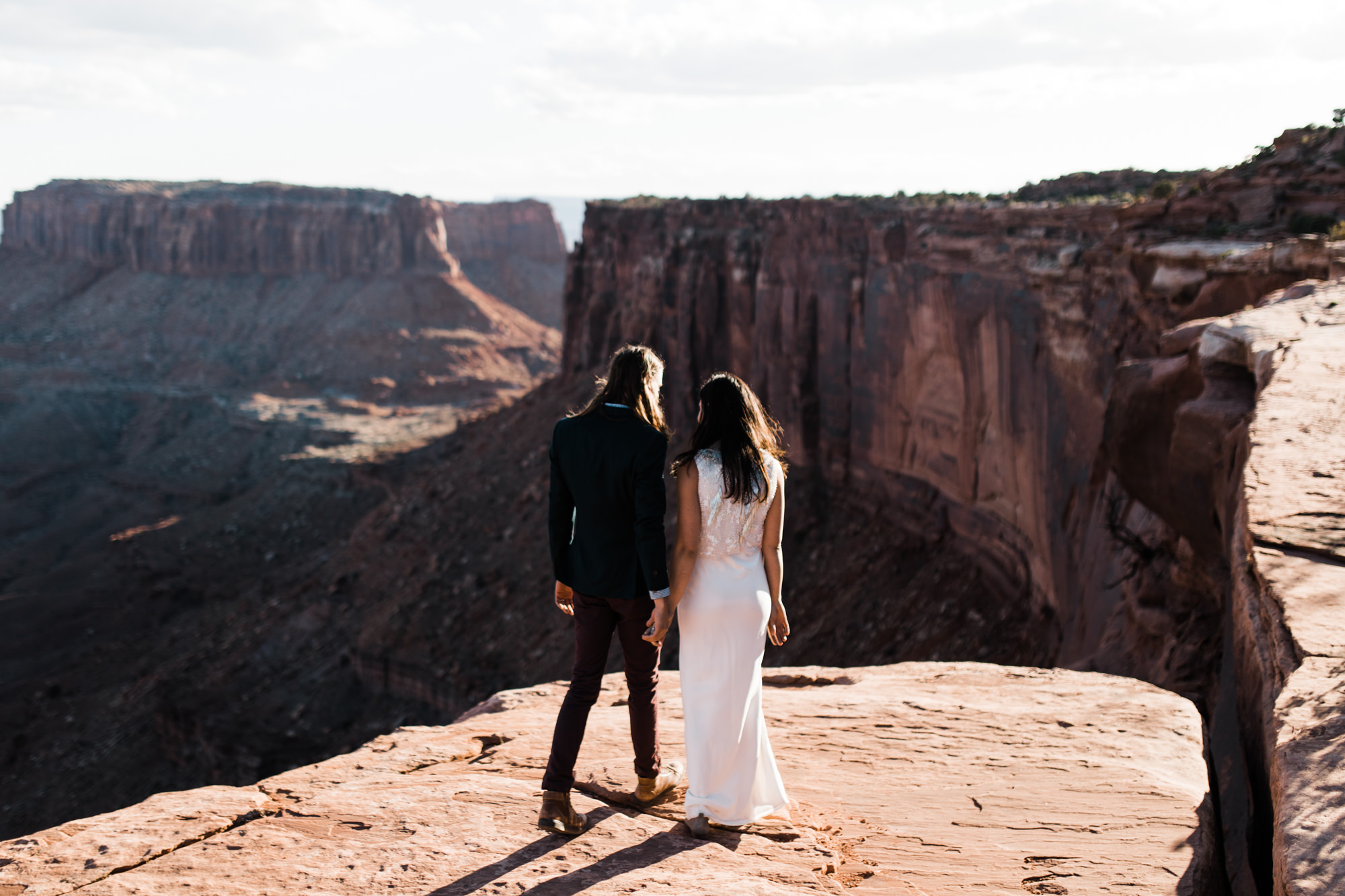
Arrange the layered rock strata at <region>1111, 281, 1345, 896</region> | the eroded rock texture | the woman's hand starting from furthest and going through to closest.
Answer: the eroded rock texture, the woman's hand, the layered rock strata at <region>1111, 281, 1345, 896</region>

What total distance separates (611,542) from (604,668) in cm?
62

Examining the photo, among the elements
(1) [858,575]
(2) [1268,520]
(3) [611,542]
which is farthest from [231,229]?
(2) [1268,520]

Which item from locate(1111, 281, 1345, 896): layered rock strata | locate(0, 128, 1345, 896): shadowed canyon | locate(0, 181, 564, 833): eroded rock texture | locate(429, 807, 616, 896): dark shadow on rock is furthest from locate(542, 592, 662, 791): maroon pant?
locate(0, 181, 564, 833): eroded rock texture

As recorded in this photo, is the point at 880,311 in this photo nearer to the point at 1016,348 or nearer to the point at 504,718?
the point at 1016,348

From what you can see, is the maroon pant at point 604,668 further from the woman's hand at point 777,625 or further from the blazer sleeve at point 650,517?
the woman's hand at point 777,625

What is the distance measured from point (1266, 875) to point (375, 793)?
4007mm

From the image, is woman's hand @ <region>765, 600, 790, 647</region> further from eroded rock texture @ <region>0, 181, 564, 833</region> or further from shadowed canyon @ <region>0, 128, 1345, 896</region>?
eroded rock texture @ <region>0, 181, 564, 833</region>

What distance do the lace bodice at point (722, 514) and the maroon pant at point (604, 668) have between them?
44 cm

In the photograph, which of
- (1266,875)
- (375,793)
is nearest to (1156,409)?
(1266,875)

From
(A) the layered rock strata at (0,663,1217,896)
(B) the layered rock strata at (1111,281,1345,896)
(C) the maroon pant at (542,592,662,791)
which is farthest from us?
(C) the maroon pant at (542,592,662,791)

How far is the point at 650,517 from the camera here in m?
4.57

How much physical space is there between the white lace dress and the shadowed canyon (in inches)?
10.4

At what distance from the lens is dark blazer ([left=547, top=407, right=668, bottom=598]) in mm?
4562

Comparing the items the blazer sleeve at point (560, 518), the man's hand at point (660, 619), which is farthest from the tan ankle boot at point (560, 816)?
the blazer sleeve at point (560, 518)
